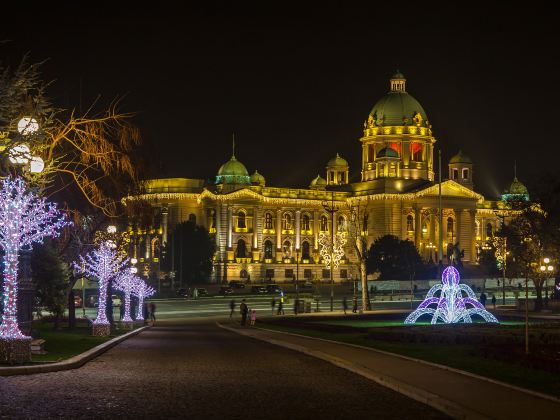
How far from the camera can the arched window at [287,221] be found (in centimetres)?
17126

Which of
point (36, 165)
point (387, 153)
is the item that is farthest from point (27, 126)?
point (387, 153)

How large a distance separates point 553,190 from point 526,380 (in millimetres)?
56884

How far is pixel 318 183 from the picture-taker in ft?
605

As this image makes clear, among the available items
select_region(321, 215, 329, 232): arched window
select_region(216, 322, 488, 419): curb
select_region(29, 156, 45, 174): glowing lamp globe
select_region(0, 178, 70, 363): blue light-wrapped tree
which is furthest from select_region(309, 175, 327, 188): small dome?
select_region(0, 178, 70, 363): blue light-wrapped tree

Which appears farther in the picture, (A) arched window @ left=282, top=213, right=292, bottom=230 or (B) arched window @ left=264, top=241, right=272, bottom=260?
(A) arched window @ left=282, top=213, right=292, bottom=230

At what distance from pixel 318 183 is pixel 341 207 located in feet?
36.5

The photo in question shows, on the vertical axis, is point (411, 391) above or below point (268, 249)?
below

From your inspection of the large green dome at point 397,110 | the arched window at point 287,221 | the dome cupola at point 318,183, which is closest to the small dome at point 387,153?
the large green dome at point 397,110

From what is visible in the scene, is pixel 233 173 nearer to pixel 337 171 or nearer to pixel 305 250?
pixel 305 250

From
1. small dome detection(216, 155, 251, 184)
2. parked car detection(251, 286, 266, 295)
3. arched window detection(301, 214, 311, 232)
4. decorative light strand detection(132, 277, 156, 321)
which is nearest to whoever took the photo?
decorative light strand detection(132, 277, 156, 321)

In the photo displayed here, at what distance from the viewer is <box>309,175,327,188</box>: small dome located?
18312 centimetres

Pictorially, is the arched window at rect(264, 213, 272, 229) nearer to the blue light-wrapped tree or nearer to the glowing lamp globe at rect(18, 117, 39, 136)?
the glowing lamp globe at rect(18, 117, 39, 136)

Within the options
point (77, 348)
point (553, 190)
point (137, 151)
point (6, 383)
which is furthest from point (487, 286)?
point (6, 383)

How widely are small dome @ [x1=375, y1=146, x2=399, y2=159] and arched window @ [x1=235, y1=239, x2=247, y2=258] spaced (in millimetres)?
25769
